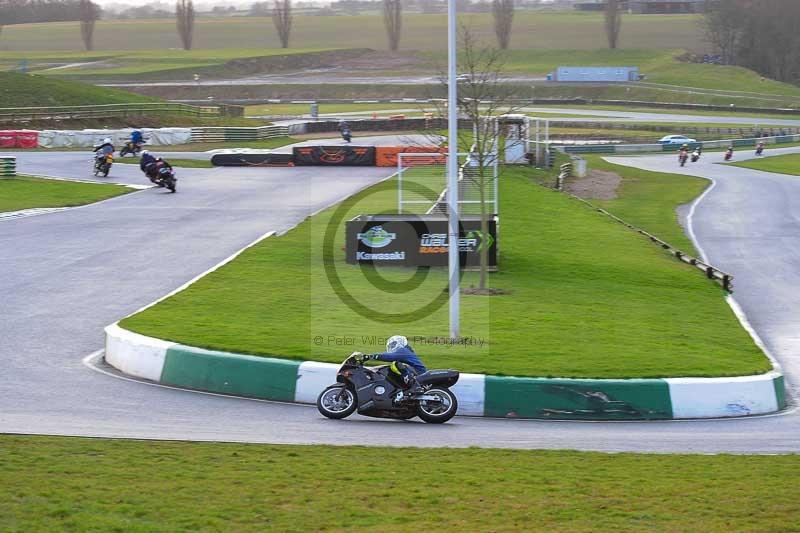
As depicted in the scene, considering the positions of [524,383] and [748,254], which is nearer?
[524,383]

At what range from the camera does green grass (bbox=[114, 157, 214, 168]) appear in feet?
164

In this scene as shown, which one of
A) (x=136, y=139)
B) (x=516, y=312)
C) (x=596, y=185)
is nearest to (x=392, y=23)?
(x=596, y=185)

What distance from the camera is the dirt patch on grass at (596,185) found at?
164 feet

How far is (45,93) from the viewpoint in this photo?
245 ft

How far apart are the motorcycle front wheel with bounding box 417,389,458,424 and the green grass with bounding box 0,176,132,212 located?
80.9ft

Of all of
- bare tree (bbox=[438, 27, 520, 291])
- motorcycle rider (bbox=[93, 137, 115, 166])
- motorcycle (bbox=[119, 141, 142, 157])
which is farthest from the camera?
motorcycle (bbox=[119, 141, 142, 157])

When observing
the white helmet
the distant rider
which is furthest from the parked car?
the white helmet

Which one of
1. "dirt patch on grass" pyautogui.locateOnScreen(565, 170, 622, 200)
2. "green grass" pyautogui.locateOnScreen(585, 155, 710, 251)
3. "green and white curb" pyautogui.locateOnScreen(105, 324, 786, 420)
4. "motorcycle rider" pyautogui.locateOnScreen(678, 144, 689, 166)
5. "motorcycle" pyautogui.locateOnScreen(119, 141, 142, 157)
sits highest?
"motorcycle" pyautogui.locateOnScreen(119, 141, 142, 157)

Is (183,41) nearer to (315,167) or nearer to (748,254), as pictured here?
(315,167)

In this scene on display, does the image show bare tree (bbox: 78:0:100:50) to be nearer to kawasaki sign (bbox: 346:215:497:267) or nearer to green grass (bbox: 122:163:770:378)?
green grass (bbox: 122:163:770:378)

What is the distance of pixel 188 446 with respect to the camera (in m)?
10.6

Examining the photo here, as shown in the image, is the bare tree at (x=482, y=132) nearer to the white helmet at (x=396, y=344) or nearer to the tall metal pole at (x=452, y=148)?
the tall metal pole at (x=452, y=148)

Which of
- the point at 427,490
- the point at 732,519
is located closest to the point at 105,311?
the point at 427,490

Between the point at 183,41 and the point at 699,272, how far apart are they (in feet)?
469
